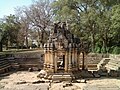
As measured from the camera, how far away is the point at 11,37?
49.6m

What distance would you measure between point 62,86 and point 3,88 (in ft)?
11.6

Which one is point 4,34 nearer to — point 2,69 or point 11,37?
point 11,37

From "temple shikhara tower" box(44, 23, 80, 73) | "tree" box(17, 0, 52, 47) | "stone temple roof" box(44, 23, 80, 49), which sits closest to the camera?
"temple shikhara tower" box(44, 23, 80, 73)

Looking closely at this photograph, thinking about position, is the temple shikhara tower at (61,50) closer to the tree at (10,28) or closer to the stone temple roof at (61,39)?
the stone temple roof at (61,39)

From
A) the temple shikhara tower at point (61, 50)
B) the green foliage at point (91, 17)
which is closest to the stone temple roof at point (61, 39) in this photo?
the temple shikhara tower at point (61, 50)

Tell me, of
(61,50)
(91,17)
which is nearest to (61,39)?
(61,50)

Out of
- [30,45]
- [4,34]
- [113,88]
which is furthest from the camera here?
[30,45]

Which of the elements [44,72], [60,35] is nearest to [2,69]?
[44,72]

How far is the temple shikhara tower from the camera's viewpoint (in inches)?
725

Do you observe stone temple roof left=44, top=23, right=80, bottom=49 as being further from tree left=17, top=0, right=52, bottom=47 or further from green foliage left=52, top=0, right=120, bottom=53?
tree left=17, top=0, right=52, bottom=47

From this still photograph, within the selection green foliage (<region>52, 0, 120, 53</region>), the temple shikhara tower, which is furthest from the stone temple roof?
green foliage (<region>52, 0, 120, 53</region>)

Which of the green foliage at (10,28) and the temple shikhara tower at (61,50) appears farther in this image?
the green foliage at (10,28)

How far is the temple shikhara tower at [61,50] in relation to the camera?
1841 cm

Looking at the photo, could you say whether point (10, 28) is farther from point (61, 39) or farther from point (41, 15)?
point (61, 39)
